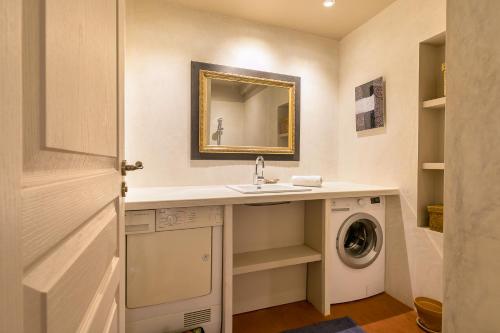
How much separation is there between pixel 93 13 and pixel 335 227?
6.27 feet

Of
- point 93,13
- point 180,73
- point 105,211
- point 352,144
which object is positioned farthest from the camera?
point 352,144

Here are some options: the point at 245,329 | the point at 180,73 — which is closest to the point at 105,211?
the point at 245,329

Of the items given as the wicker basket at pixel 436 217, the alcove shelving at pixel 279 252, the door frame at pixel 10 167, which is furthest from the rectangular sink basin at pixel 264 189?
the door frame at pixel 10 167

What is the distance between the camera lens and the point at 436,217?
1729 millimetres

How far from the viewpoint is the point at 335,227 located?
1896mm

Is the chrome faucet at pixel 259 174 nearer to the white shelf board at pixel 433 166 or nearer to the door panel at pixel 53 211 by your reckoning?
the white shelf board at pixel 433 166

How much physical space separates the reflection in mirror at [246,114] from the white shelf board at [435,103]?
1.14m

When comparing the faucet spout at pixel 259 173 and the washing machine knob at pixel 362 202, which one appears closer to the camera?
the washing machine knob at pixel 362 202

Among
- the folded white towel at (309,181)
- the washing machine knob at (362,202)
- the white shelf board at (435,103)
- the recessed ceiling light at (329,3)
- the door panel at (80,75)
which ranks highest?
the recessed ceiling light at (329,3)

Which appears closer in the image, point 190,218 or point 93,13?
point 93,13

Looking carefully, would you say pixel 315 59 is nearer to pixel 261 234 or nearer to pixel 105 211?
pixel 261 234

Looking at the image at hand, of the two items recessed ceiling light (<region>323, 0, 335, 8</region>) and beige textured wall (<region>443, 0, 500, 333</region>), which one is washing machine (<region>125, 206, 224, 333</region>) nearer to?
beige textured wall (<region>443, 0, 500, 333</region>)

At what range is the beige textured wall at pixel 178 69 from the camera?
190 centimetres

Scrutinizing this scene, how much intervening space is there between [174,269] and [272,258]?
0.78m
